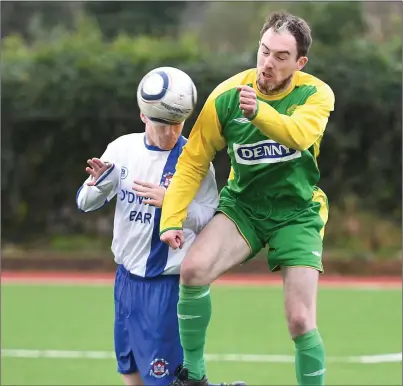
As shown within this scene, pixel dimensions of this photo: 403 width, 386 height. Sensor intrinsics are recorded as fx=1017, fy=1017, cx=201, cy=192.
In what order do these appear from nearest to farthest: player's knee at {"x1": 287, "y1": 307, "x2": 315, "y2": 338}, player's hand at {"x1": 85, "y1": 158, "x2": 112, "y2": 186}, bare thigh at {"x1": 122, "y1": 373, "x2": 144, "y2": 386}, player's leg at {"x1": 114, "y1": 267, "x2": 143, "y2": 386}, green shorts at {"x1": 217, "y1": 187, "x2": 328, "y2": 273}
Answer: player's knee at {"x1": 287, "y1": 307, "x2": 315, "y2": 338} < green shorts at {"x1": 217, "y1": 187, "x2": 328, "y2": 273} < player's hand at {"x1": 85, "y1": 158, "x2": 112, "y2": 186} < player's leg at {"x1": 114, "y1": 267, "x2": 143, "y2": 386} < bare thigh at {"x1": 122, "y1": 373, "x2": 144, "y2": 386}

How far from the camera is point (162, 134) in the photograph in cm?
543

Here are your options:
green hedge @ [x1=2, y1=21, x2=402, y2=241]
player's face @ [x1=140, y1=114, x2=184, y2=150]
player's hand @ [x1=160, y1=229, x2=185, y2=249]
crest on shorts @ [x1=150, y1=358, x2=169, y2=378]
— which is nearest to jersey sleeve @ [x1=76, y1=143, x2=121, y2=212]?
player's face @ [x1=140, y1=114, x2=184, y2=150]

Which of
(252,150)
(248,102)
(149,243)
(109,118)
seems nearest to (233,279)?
(109,118)

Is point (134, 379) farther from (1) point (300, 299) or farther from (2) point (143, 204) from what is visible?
(1) point (300, 299)

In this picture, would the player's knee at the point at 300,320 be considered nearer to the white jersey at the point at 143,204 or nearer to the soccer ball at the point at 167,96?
the white jersey at the point at 143,204

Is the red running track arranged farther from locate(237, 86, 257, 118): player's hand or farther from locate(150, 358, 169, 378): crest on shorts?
locate(237, 86, 257, 118): player's hand

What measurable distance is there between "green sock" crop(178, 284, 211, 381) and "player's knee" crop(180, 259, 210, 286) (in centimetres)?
4

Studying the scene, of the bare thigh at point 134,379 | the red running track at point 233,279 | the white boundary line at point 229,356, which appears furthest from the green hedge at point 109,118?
the bare thigh at point 134,379

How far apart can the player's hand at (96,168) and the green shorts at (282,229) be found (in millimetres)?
649

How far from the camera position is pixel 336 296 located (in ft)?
44.6

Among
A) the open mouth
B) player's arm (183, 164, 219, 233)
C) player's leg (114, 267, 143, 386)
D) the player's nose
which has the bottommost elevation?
player's leg (114, 267, 143, 386)

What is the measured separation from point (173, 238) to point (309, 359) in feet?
3.09

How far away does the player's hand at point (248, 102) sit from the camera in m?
4.82

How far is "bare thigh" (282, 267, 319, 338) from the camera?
5180 mm
